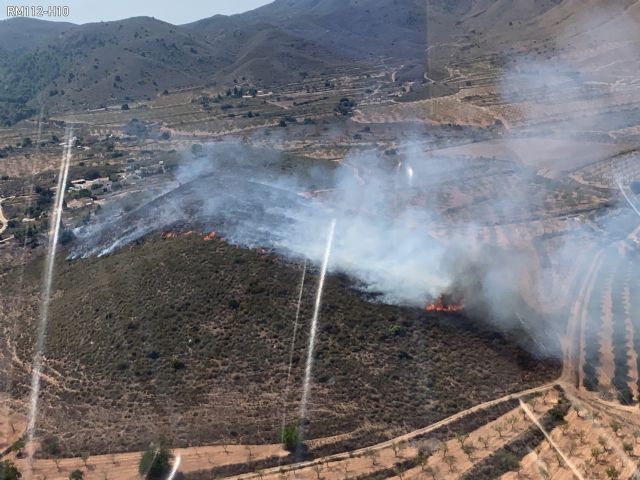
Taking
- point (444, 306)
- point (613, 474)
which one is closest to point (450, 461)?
point (613, 474)

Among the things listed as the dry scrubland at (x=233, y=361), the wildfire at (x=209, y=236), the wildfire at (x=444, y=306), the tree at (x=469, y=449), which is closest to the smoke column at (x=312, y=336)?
the dry scrubland at (x=233, y=361)

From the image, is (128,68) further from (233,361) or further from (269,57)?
(233,361)

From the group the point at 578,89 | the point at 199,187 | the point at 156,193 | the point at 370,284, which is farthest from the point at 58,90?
the point at 370,284

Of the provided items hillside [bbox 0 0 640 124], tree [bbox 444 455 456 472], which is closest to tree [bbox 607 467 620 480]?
tree [bbox 444 455 456 472]

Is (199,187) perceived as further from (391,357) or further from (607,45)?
(607,45)

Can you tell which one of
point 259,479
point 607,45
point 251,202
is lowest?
point 259,479

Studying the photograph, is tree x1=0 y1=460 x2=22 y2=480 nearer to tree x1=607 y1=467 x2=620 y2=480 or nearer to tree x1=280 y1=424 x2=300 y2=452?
tree x1=280 y1=424 x2=300 y2=452
